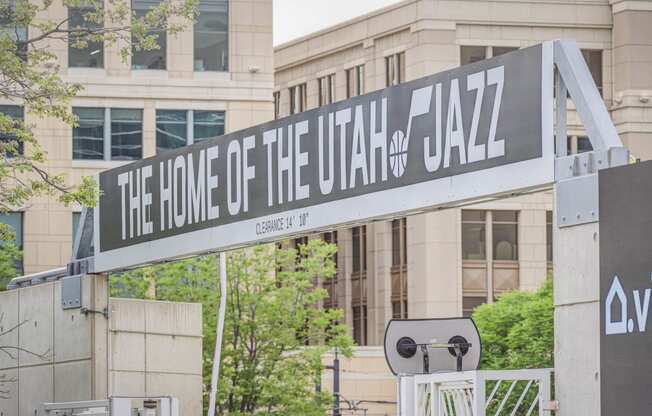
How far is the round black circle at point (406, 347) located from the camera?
15.3 metres

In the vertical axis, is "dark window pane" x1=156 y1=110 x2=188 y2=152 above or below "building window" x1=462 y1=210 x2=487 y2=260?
above

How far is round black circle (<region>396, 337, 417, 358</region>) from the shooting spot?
1533cm

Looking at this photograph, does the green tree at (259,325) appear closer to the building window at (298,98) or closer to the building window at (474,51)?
the building window at (474,51)

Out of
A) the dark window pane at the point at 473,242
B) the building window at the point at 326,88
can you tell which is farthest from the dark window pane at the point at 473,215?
the building window at the point at 326,88

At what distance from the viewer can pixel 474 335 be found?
15445mm

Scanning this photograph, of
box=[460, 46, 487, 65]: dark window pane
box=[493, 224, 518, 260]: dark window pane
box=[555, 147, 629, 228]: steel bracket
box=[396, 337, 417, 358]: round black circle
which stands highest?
box=[460, 46, 487, 65]: dark window pane

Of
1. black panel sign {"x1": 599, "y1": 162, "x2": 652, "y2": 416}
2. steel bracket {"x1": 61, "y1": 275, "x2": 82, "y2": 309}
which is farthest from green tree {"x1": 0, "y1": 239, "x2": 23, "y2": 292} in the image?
black panel sign {"x1": 599, "y1": 162, "x2": 652, "y2": 416}

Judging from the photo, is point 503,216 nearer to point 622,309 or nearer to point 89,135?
point 89,135

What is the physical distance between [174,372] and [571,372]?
10507 millimetres

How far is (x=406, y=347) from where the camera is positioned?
1533 centimetres

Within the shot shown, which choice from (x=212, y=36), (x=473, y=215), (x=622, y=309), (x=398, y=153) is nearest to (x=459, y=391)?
(x=622, y=309)

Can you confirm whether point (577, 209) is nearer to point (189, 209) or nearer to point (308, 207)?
point (308, 207)

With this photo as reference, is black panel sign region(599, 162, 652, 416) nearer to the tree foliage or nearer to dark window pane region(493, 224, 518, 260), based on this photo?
the tree foliage

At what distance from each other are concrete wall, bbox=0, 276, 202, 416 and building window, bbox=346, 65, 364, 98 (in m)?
61.7
